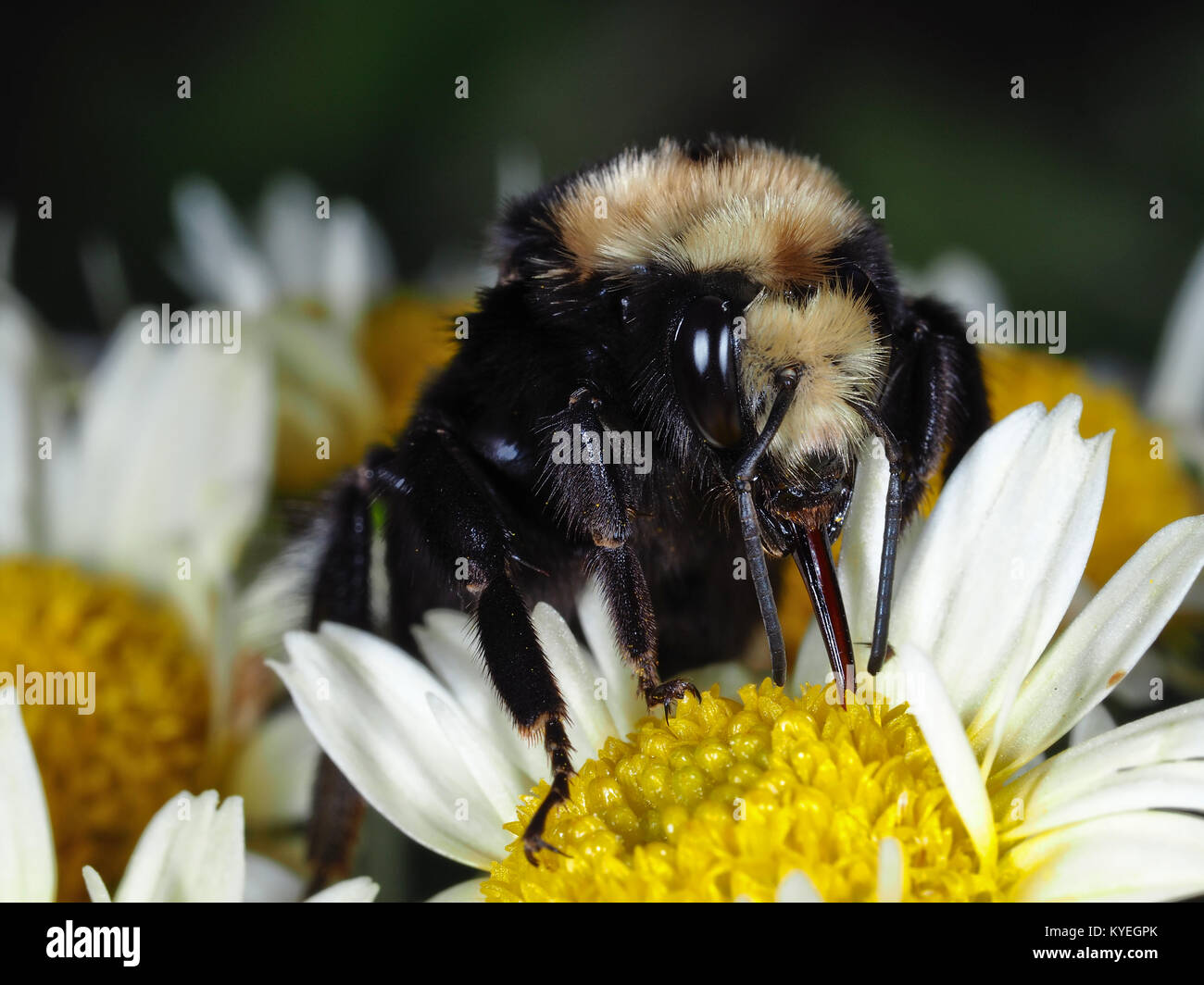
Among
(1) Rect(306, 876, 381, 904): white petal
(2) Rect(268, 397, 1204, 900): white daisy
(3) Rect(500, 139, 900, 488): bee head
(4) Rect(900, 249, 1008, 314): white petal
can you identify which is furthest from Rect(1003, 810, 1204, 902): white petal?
(4) Rect(900, 249, 1008, 314): white petal

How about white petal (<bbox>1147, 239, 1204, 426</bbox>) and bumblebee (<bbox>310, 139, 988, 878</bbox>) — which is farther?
white petal (<bbox>1147, 239, 1204, 426</bbox>)

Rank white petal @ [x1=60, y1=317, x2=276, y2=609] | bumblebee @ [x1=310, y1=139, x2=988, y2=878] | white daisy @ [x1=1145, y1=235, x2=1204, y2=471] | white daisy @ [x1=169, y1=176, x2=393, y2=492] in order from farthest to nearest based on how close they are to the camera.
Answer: white daisy @ [x1=1145, y1=235, x2=1204, y2=471], white daisy @ [x1=169, y1=176, x2=393, y2=492], white petal @ [x1=60, y1=317, x2=276, y2=609], bumblebee @ [x1=310, y1=139, x2=988, y2=878]

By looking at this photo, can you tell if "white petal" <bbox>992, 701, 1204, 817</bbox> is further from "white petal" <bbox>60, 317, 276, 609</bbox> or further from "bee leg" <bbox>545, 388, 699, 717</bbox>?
"white petal" <bbox>60, 317, 276, 609</bbox>

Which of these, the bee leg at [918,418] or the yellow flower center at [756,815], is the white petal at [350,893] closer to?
the yellow flower center at [756,815]

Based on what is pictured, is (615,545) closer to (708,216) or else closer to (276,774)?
(708,216)

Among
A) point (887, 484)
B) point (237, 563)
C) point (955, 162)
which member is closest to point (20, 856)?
point (237, 563)
